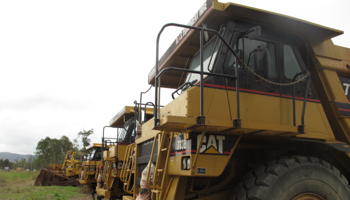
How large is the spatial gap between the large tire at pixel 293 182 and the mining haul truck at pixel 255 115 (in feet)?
0.04

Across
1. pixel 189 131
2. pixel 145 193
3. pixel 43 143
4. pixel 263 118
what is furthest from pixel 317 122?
pixel 43 143

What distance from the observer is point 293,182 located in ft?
12.4

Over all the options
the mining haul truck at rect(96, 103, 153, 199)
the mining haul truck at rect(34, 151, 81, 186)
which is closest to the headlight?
the mining haul truck at rect(96, 103, 153, 199)

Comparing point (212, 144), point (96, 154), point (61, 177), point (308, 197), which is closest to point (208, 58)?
point (212, 144)

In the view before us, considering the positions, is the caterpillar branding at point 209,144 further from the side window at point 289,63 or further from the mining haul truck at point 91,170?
the mining haul truck at point 91,170

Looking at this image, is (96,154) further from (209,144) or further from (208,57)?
(209,144)

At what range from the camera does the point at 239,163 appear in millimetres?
4527

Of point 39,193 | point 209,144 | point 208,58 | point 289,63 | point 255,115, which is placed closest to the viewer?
point 209,144

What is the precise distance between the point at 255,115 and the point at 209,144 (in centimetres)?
79

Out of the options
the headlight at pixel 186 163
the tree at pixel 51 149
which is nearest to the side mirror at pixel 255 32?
the headlight at pixel 186 163

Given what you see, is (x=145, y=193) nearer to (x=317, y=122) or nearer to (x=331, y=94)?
(x=317, y=122)

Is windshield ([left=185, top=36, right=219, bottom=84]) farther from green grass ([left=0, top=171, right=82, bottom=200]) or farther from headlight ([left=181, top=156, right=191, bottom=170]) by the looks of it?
green grass ([left=0, top=171, right=82, bottom=200])

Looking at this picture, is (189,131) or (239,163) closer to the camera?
(189,131)

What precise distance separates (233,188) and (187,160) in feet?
3.19
